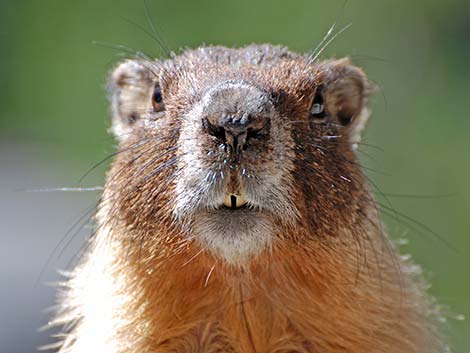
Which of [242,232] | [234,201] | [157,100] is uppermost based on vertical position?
[157,100]

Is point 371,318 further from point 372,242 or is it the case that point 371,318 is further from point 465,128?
point 465,128

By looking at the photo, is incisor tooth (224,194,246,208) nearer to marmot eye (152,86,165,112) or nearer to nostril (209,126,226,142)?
nostril (209,126,226,142)

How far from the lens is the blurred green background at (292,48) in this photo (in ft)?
41.4

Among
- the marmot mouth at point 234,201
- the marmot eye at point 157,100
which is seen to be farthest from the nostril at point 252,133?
the marmot eye at point 157,100

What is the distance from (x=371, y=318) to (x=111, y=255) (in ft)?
5.30

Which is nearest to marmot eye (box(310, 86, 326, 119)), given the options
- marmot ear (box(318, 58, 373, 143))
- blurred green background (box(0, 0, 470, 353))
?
marmot ear (box(318, 58, 373, 143))

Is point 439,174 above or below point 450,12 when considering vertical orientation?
below

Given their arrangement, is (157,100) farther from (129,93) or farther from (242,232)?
(242,232)

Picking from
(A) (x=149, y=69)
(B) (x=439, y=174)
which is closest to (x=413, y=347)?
(A) (x=149, y=69)

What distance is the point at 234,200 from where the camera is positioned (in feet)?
14.8

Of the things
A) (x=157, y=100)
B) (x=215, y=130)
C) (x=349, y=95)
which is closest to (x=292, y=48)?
(x=349, y=95)

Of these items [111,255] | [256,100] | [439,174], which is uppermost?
[256,100]

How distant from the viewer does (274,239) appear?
15.2 ft

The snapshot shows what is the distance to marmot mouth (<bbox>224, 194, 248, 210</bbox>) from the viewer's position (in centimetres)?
448
